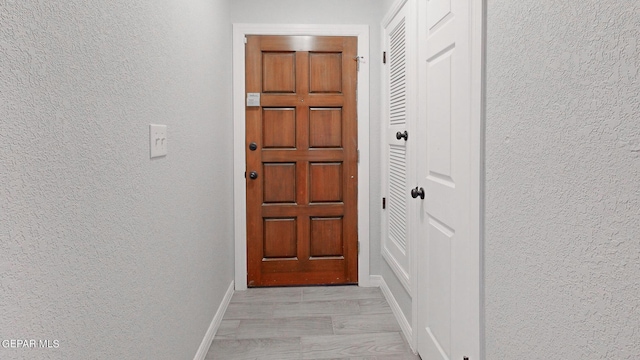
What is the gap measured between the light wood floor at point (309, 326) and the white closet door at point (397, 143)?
322 mm

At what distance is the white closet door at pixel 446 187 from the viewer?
1.49 metres

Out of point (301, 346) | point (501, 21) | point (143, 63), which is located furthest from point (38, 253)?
point (301, 346)

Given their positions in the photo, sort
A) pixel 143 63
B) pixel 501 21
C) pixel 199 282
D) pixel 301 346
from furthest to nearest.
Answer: pixel 301 346, pixel 199 282, pixel 143 63, pixel 501 21

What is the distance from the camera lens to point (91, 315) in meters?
1.06

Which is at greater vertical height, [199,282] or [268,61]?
[268,61]

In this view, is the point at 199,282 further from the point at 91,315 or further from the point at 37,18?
the point at 37,18

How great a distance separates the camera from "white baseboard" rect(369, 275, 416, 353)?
7.89ft

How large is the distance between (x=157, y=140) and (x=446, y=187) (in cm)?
113

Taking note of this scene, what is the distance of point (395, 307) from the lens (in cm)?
277

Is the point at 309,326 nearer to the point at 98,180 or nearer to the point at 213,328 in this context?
the point at 213,328

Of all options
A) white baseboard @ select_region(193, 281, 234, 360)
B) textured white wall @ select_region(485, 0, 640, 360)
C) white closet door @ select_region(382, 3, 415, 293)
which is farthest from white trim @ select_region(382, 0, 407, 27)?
white baseboard @ select_region(193, 281, 234, 360)

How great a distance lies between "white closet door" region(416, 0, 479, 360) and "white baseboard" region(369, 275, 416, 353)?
19 cm

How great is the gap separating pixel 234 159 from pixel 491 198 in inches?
89.1

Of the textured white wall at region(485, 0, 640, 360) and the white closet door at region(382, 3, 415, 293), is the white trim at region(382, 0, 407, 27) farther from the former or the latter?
the textured white wall at region(485, 0, 640, 360)
